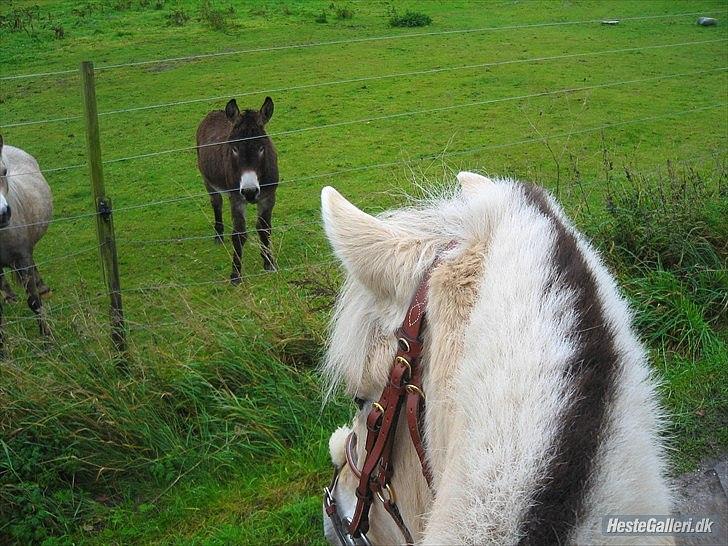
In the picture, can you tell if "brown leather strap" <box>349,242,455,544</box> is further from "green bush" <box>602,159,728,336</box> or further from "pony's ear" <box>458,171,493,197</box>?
"green bush" <box>602,159,728,336</box>

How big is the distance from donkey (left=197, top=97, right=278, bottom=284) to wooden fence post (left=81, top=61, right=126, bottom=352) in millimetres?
2489

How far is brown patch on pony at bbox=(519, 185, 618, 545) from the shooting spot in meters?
1.01

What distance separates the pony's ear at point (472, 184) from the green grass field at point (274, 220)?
4.18 ft

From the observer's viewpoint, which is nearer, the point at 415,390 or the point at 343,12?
the point at 415,390

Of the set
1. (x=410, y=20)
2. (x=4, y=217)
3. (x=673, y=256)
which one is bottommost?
(x=673, y=256)

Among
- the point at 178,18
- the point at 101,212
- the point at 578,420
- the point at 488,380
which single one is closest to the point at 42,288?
the point at 101,212

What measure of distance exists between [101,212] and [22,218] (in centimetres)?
281

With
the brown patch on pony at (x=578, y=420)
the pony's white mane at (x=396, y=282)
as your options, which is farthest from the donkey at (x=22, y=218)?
the brown patch on pony at (x=578, y=420)

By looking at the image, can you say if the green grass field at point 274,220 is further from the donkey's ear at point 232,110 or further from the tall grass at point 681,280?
the donkey's ear at point 232,110

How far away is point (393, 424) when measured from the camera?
139cm

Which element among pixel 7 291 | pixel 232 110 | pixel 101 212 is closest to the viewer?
pixel 101 212

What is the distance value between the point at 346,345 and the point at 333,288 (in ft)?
9.12

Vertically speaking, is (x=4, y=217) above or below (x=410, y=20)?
below

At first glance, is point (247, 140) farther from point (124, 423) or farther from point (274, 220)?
point (124, 423)
